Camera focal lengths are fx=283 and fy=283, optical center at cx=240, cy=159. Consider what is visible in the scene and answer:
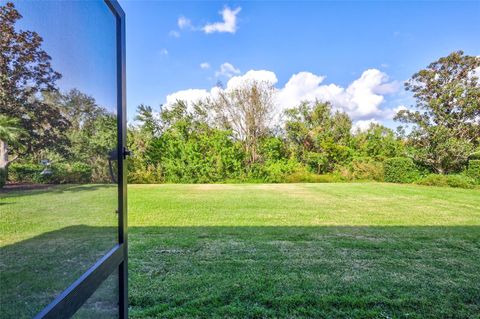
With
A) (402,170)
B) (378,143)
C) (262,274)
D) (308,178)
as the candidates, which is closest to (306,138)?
(308,178)

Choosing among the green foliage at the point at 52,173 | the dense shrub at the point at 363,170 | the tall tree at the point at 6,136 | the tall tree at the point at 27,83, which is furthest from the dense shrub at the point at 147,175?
the tall tree at the point at 6,136

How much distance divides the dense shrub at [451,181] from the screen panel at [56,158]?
11081mm

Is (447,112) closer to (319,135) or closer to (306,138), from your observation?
(319,135)

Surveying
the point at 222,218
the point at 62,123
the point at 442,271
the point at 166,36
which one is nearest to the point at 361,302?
the point at 442,271

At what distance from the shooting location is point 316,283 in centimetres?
224

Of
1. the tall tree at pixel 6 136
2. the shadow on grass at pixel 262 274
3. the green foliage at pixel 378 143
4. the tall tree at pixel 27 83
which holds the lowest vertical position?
the shadow on grass at pixel 262 274

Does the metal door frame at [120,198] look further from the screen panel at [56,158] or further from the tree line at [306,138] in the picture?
the tree line at [306,138]

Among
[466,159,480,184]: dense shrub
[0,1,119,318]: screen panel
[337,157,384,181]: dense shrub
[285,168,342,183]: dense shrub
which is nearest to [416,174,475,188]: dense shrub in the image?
[466,159,480,184]: dense shrub

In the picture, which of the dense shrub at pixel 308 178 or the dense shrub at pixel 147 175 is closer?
the dense shrub at pixel 147 175

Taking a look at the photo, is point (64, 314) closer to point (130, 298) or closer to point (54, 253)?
point (54, 253)

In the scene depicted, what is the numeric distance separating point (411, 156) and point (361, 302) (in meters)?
11.0

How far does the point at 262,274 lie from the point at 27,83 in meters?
2.19

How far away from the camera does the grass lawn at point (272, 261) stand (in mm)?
840

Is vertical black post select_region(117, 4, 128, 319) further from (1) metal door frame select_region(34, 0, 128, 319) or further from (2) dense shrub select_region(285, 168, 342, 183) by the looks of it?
(2) dense shrub select_region(285, 168, 342, 183)
